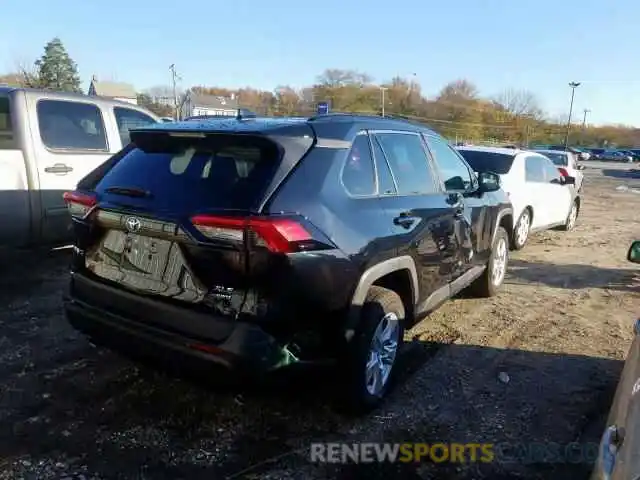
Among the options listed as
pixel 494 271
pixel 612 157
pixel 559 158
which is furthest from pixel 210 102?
pixel 494 271

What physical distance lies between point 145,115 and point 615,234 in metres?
9.57

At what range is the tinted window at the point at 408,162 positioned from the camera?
12.1 feet

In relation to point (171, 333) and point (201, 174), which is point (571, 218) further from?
point (171, 333)

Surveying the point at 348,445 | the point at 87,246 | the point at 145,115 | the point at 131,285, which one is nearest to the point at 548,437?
the point at 348,445

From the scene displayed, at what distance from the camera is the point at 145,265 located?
2.86 m

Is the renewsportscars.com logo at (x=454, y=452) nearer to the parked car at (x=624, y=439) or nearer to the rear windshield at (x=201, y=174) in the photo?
the parked car at (x=624, y=439)

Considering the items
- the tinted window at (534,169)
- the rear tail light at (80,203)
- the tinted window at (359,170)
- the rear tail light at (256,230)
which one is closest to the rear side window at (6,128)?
the rear tail light at (80,203)

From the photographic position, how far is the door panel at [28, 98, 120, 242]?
18.3 feet

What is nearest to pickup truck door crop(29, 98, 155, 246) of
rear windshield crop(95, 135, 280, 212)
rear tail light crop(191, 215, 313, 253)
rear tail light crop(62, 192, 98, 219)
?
rear tail light crop(62, 192, 98, 219)

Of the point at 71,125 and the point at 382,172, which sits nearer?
the point at 382,172

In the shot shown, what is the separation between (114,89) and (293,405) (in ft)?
229

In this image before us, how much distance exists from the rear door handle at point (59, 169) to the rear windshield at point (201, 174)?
9.54 feet

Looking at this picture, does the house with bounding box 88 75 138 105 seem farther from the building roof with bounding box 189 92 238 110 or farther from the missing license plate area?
the missing license plate area

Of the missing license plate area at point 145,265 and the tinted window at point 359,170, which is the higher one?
the tinted window at point 359,170
